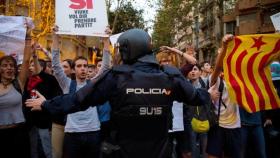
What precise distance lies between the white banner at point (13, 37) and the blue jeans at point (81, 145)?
1309 mm

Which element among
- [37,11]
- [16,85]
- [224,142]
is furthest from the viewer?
[37,11]

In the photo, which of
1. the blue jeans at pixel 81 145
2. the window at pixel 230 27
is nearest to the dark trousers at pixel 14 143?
the blue jeans at pixel 81 145

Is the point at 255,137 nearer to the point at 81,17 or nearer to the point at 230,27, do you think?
the point at 81,17

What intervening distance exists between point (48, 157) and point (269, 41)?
3825 millimetres

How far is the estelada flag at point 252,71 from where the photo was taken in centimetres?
608

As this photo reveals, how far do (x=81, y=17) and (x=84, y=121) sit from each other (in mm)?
1495

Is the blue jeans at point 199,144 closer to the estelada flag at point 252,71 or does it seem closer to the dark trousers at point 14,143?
the estelada flag at point 252,71

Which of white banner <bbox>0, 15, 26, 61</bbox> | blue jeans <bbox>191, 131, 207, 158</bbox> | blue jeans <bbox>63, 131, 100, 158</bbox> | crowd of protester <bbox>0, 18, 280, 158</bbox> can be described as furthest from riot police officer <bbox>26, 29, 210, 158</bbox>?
blue jeans <bbox>191, 131, 207, 158</bbox>

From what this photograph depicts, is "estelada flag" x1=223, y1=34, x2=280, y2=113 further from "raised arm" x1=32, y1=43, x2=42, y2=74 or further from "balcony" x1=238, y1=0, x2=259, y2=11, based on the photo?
"balcony" x1=238, y1=0, x2=259, y2=11

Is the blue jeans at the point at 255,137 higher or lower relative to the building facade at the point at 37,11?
lower

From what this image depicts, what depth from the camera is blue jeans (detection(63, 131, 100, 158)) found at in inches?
266

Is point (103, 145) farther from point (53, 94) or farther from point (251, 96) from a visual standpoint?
point (53, 94)

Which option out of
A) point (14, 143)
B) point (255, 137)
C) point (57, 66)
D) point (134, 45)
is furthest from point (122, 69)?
point (255, 137)

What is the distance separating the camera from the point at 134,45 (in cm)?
429
